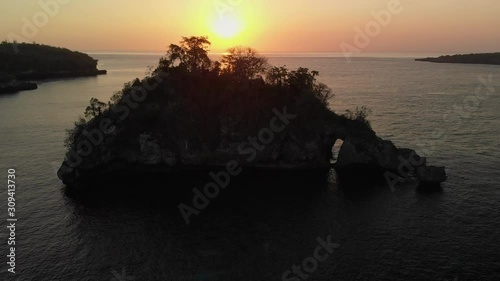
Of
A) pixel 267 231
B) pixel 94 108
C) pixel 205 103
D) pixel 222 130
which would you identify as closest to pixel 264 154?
pixel 222 130

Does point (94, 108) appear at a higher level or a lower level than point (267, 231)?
higher

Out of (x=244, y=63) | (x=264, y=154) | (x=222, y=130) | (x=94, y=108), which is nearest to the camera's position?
(x=94, y=108)

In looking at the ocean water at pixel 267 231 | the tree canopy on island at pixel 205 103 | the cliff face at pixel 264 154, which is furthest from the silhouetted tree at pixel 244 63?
the ocean water at pixel 267 231

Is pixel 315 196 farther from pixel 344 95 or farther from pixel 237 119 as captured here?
pixel 344 95

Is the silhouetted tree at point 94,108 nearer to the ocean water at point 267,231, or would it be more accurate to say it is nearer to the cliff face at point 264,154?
the cliff face at point 264,154

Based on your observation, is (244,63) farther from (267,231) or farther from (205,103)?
(267,231)

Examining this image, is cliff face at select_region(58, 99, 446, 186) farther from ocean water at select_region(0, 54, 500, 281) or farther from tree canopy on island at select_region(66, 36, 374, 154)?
ocean water at select_region(0, 54, 500, 281)

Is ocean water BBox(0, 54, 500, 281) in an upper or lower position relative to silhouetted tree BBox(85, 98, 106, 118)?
lower

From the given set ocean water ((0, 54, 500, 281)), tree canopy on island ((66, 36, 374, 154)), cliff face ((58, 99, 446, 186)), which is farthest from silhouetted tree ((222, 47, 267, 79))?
ocean water ((0, 54, 500, 281))

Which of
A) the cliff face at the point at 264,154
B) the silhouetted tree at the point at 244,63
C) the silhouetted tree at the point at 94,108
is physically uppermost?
the silhouetted tree at the point at 244,63
